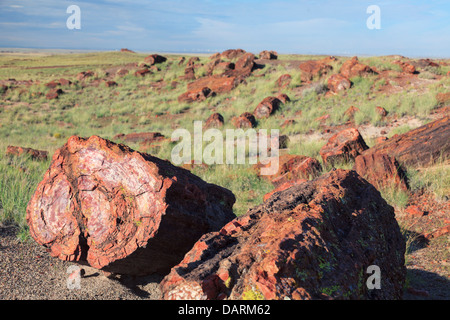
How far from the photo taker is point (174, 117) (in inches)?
790

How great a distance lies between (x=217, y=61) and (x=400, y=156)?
2228 cm

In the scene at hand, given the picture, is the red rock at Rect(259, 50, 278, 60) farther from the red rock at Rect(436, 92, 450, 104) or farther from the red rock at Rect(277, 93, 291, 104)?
the red rock at Rect(436, 92, 450, 104)

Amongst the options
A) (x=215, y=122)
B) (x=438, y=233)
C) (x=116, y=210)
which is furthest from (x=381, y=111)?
(x=116, y=210)

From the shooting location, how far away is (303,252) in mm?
2242

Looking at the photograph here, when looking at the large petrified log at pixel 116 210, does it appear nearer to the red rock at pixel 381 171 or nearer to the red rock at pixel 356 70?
the red rock at pixel 381 171

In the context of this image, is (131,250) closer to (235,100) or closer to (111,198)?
(111,198)

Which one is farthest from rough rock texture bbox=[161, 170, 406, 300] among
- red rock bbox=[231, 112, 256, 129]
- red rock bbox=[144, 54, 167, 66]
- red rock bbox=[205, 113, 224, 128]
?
red rock bbox=[144, 54, 167, 66]

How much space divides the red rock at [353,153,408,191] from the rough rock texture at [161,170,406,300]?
3025mm

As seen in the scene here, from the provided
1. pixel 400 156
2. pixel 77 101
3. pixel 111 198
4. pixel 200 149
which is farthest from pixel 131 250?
pixel 77 101

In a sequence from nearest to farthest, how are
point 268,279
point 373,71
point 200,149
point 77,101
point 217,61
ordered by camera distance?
point 268,279, point 200,149, point 373,71, point 77,101, point 217,61

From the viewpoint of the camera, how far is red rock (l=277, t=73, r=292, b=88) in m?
20.0

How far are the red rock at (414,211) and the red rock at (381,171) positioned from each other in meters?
0.60

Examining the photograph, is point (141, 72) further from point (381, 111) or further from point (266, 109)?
point (381, 111)

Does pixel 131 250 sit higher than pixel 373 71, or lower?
lower
